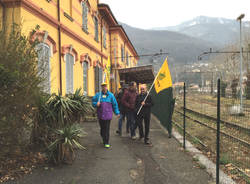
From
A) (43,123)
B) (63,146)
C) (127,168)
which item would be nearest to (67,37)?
(43,123)

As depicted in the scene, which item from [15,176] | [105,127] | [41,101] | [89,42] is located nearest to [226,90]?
[105,127]

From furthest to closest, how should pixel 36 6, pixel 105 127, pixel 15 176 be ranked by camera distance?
pixel 36 6
pixel 105 127
pixel 15 176

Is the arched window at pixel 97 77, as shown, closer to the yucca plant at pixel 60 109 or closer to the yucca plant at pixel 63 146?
the yucca plant at pixel 60 109

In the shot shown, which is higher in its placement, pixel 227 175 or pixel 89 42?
pixel 89 42

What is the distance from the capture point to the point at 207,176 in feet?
14.1

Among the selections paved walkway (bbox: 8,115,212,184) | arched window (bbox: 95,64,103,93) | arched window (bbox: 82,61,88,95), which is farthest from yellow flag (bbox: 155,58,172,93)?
arched window (bbox: 95,64,103,93)

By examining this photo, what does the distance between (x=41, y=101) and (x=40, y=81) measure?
0.73 metres

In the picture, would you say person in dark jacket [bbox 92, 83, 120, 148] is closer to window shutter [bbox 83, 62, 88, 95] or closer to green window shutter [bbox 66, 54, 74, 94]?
green window shutter [bbox 66, 54, 74, 94]

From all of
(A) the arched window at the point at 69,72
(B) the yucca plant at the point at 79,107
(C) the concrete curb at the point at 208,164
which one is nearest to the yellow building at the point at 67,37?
(A) the arched window at the point at 69,72

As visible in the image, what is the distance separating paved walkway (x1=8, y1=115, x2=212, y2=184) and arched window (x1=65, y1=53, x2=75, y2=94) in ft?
15.5

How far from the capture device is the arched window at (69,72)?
1040 centimetres

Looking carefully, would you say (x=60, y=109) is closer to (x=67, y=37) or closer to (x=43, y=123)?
(x=43, y=123)

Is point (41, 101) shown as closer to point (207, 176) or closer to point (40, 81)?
point (40, 81)

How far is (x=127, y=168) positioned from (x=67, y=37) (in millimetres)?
7615
